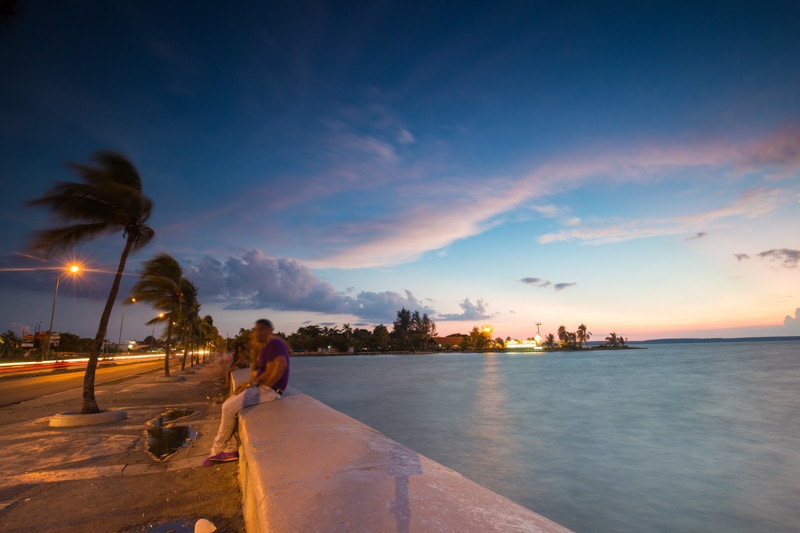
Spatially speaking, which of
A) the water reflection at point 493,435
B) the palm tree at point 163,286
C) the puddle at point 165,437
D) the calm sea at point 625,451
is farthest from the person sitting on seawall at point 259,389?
the palm tree at point 163,286

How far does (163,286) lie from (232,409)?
62.3ft

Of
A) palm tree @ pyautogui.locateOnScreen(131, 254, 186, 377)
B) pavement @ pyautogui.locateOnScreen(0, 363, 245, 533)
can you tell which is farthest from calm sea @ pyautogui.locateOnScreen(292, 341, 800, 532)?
palm tree @ pyautogui.locateOnScreen(131, 254, 186, 377)

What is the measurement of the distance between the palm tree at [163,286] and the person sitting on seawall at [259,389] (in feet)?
50.7

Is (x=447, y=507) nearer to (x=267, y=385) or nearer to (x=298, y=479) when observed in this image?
(x=298, y=479)

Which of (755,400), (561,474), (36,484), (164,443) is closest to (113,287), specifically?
(164,443)

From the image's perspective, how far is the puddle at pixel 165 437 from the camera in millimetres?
5974

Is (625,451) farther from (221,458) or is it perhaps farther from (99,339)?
(99,339)

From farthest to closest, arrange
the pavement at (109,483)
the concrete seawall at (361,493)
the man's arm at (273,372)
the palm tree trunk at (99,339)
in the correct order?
the palm tree trunk at (99,339)
the man's arm at (273,372)
the pavement at (109,483)
the concrete seawall at (361,493)

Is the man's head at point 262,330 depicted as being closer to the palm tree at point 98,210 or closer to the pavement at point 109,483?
the pavement at point 109,483

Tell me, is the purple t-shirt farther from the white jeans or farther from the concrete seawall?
the concrete seawall

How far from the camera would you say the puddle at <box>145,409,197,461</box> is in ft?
19.6

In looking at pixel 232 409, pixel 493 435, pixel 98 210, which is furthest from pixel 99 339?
pixel 493 435

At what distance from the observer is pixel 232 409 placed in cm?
516

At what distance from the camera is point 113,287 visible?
9.68 metres
